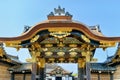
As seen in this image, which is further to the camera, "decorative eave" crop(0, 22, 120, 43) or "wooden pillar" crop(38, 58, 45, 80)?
"wooden pillar" crop(38, 58, 45, 80)

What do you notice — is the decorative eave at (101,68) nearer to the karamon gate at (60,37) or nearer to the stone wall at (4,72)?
the karamon gate at (60,37)

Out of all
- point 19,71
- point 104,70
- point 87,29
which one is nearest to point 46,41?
point 87,29

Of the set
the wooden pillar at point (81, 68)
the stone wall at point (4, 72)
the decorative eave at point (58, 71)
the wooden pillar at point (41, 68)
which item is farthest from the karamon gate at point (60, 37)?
the decorative eave at point (58, 71)

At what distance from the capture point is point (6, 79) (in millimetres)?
9398

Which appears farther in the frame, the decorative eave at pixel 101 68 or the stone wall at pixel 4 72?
the decorative eave at pixel 101 68

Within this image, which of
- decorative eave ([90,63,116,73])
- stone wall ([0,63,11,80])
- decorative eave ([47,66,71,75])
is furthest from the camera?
decorative eave ([47,66,71,75])

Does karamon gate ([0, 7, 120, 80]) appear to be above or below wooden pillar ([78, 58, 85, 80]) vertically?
above

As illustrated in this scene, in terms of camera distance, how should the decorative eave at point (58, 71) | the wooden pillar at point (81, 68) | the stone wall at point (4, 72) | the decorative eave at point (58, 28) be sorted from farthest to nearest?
the decorative eave at point (58, 71) → the wooden pillar at point (81, 68) → the stone wall at point (4, 72) → the decorative eave at point (58, 28)

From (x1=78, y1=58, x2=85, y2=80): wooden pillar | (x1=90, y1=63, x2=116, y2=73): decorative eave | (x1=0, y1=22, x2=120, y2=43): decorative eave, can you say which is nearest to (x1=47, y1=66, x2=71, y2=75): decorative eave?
(x1=78, y1=58, x2=85, y2=80): wooden pillar

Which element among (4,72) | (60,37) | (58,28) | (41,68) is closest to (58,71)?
(41,68)

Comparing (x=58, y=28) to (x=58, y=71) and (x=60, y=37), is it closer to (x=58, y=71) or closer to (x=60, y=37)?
(x=60, y=37)

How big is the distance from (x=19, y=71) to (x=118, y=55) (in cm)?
440

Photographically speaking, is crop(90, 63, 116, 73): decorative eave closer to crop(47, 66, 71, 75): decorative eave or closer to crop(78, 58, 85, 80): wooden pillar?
crop(78, 58, 85, 80): wooden pillar

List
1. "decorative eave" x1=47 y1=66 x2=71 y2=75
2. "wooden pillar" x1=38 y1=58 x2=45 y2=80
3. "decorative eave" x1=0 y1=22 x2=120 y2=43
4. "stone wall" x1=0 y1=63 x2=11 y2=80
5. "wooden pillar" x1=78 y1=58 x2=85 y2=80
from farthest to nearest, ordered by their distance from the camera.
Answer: "decorative eave" x1=47 y1=66 x2=71 y2=75, "wooden pillar" x1=78 y1=58 x2=85 y2=80, "wooden pillar" x1=38 y1=58 x2=45 y2=80, "stone wall" x1=0 y1=63 x2=11 y2=80, "decorative eave" x1=0 y1=22 x2=120 y2=43
